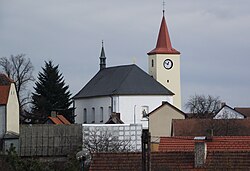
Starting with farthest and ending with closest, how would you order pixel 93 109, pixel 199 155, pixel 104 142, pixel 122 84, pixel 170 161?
pixel 93 109 → pixel 122 84 → pixel 104 142 → pixel 170 161 → pixel 199 155

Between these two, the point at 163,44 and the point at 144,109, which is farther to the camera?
the point at 163,44

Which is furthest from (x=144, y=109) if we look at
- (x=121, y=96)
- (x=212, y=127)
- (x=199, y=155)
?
(x=199, y=155)

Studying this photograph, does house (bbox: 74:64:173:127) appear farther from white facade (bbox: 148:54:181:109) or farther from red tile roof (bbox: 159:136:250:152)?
red tile roof (bbox: 159:136:250:152)

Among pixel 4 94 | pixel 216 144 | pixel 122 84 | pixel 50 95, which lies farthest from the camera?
pixel 122 84

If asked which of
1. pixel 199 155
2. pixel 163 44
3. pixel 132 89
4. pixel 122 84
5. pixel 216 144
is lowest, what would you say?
pixel 199 155

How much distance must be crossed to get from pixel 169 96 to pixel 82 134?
133 ft

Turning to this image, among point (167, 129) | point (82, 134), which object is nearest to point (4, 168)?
point (82, 134)

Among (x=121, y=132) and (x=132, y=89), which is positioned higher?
(x=132, y=89)

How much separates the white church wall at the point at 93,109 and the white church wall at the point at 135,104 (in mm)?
2151

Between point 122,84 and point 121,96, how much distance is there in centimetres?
205

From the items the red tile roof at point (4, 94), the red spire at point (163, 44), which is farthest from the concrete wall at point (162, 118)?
the red spire at point (163, 44)

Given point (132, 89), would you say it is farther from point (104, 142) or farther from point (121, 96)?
point (104, 142)

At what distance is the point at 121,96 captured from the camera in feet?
285

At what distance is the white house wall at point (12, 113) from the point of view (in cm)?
5066
